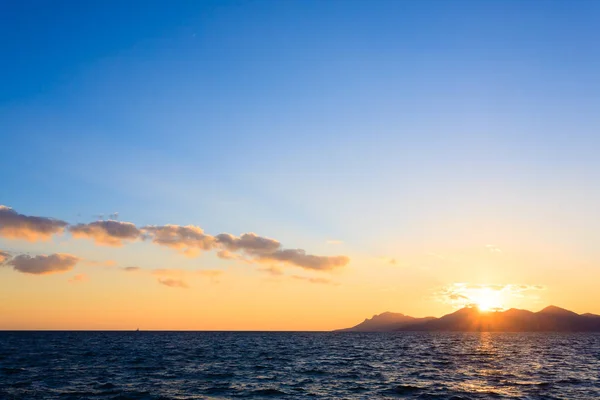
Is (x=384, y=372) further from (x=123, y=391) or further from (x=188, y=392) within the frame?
(x=123, y=391)

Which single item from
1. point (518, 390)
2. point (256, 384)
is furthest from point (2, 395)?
point (518, 390)

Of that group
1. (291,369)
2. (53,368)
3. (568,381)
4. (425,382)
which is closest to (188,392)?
(291,369)

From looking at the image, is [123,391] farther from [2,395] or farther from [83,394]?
[2,395]

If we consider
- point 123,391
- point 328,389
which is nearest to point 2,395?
point 123,391

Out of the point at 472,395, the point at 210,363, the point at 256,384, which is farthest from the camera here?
the point at 210,363

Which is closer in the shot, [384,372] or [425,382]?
[425,382]

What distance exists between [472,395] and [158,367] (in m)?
44.3

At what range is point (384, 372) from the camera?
60.0 meters

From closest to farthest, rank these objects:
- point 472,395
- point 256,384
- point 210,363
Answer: point 472,395
point 256,384
point 210,363

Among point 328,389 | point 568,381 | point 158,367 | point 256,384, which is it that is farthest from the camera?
point 158,367

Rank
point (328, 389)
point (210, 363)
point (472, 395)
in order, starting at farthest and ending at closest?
1. point (210, 363)
2. point (328, 389)
3. point (472, 395)

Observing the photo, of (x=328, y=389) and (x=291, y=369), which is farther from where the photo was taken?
(x=291, y=369)

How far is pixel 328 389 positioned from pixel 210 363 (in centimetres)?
3259

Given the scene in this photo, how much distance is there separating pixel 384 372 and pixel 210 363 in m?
29.1
